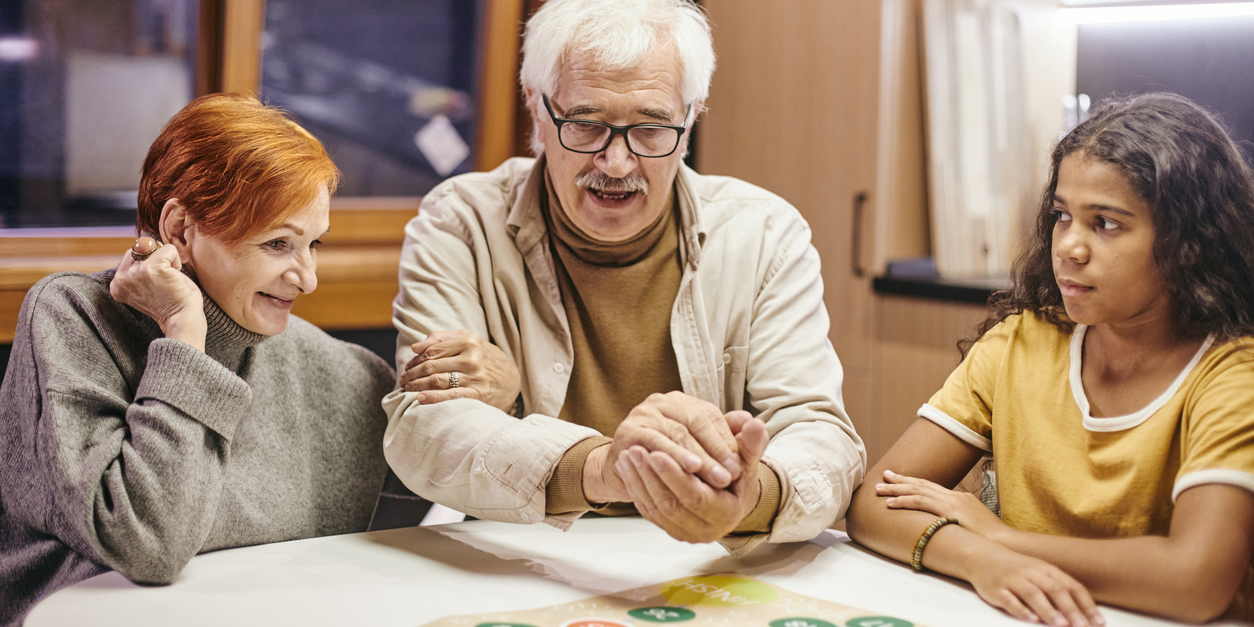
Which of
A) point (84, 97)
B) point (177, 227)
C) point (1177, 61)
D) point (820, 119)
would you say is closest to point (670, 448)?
point (177, 227)

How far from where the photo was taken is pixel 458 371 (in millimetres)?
1388

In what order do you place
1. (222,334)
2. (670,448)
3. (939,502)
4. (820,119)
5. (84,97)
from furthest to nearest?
(820,119)
(84,97)
(222,334)
(939,502)
(670,448)

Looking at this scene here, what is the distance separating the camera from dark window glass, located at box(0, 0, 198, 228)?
8.07 feet

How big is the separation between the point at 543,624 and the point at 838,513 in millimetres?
463

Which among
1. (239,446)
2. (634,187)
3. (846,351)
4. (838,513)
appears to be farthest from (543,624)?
(846,351)

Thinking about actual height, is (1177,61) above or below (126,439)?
above

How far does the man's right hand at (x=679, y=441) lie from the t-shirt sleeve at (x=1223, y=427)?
0.49m

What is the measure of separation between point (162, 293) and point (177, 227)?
4.1 inches

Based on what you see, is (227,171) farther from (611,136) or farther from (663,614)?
(663,614)

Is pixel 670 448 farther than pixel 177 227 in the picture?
No

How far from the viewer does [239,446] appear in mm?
1379

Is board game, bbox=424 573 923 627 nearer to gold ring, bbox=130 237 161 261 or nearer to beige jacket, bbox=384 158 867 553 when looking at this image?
beige jacket, bbox=384 158 867 553

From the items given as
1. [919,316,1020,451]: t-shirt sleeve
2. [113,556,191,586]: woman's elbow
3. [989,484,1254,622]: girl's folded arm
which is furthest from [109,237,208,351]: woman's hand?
[989,484,1254,622]: girl's folded arm

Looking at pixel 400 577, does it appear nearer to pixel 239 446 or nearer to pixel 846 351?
pixel 239 446
